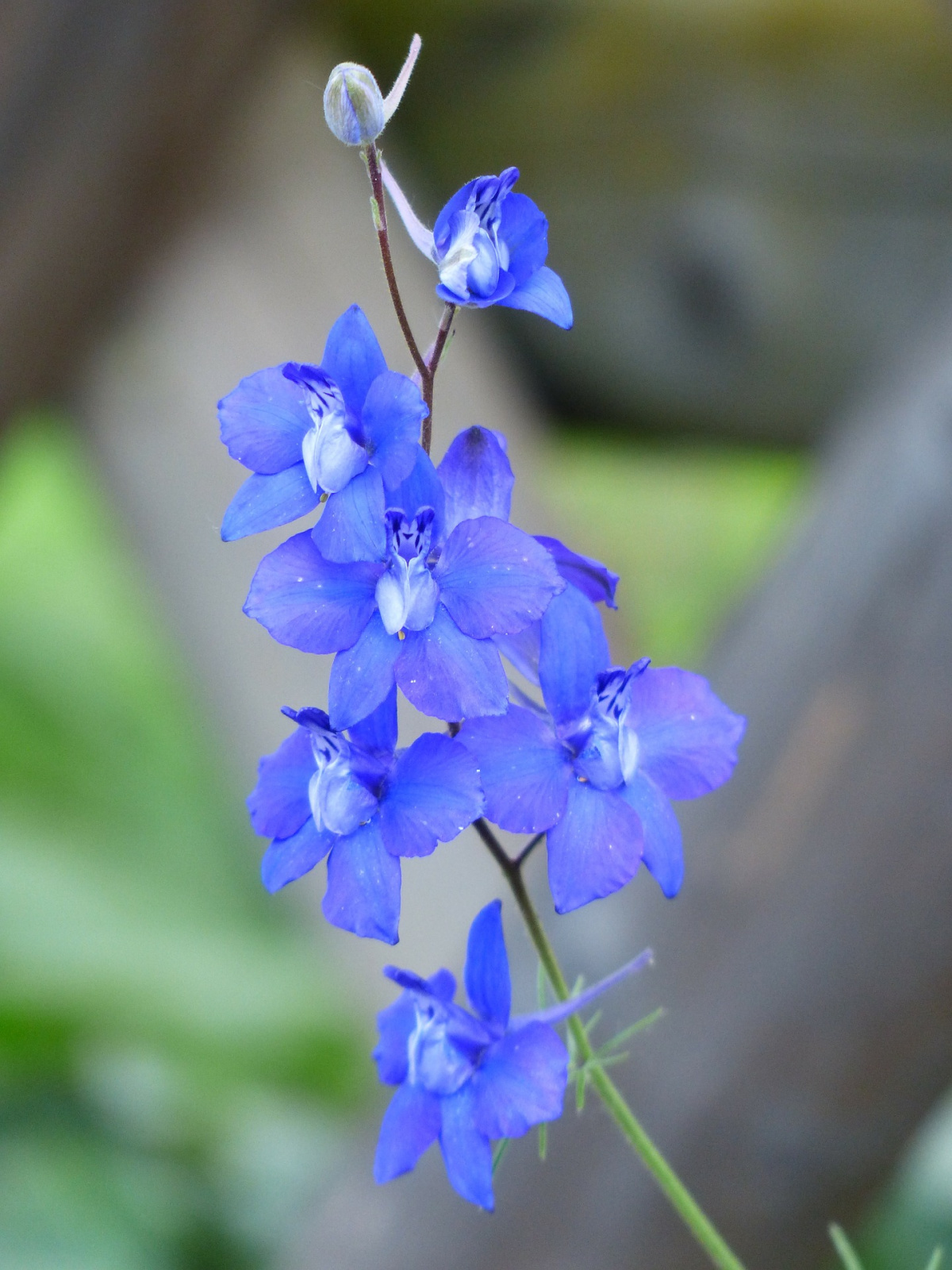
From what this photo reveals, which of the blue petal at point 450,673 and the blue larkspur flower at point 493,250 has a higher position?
the blue larkspur flower at point 493,250

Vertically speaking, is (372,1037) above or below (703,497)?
below

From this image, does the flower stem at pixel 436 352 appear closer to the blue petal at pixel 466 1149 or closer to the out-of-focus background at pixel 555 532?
the blue petal at pixel 466 1149

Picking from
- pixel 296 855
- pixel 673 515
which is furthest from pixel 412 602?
pixel 673 515

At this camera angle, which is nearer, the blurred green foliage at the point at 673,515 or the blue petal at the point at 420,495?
the blue petal at the point at 420,495

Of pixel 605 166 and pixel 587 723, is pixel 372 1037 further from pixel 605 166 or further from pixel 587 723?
pixel 587 723

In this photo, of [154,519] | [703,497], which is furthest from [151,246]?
[703,497]

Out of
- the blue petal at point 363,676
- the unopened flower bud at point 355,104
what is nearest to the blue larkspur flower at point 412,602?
the blue petal at point 363,676
